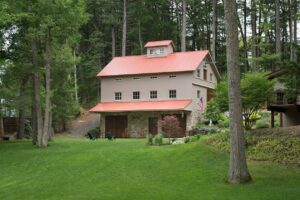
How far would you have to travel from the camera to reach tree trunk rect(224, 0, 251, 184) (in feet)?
43.0

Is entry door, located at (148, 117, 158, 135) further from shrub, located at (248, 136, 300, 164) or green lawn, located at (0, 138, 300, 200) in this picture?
shrub, located at (248, 136, 300, 164)

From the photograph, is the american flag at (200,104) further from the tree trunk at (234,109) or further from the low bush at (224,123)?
the tree trunk at (234,109)

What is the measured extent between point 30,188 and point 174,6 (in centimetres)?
4504

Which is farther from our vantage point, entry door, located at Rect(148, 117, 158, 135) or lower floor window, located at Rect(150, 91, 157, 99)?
lower floor window, located at Rect(150, 91, 157, 99)

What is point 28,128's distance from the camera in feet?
133

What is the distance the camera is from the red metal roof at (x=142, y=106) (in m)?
35.8

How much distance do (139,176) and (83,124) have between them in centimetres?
2900

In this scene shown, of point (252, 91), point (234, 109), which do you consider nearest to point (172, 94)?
point (252, 91)

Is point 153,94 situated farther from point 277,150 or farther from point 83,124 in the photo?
point 277,150

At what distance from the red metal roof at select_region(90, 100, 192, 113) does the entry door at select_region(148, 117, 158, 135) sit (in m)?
1.17

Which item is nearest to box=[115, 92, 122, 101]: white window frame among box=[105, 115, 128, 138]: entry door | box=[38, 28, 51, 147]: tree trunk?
→ box=[105, 115, 128, 138]: entry door

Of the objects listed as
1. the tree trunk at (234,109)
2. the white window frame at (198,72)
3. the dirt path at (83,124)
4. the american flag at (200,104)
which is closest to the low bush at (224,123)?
the american flag at (200,104)

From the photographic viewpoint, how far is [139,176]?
48.6ft

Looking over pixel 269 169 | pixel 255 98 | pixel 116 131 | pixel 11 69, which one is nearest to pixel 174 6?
pixel 116 131
